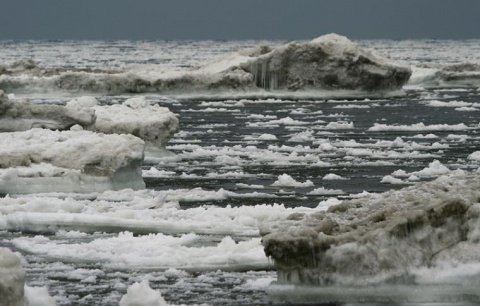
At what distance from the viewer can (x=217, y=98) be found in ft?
129

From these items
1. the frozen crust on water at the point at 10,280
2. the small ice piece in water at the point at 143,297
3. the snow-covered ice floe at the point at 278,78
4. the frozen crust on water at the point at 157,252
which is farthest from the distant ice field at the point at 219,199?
the snow-covered ice floe at the point at 278,78

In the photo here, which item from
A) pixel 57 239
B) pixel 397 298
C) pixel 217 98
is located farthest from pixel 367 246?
pixel 217 98

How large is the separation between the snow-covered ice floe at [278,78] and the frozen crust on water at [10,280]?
30.6 meters

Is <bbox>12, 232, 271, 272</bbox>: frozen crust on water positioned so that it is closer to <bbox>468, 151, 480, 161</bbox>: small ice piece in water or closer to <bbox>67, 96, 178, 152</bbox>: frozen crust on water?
<bbox>67, 96, 178, 152</bbox>: frozen crust on water

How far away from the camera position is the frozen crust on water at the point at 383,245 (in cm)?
916

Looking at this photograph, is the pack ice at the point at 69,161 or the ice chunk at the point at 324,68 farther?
the ice chunk at the point at 324,68

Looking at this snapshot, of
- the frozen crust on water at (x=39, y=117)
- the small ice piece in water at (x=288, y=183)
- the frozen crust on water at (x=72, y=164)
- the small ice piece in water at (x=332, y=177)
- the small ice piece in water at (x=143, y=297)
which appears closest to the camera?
the small ice piece in water at (x=143, y=297)

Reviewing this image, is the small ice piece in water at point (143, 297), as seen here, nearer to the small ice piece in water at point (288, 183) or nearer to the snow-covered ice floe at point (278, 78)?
the small ice piece in water at point (288, 183)

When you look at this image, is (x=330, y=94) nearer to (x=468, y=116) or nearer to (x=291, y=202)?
(x=468, y=116)

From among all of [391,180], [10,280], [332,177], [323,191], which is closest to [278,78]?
[332,177]

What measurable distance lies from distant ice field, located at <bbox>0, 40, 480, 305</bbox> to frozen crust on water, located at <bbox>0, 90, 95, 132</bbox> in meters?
1.31

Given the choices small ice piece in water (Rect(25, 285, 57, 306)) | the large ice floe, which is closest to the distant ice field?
small ice piece in water (Rect(25, 285, 57, 306))

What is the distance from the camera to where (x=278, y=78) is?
3909 cm

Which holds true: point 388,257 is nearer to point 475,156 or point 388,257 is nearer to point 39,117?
point 39,117
